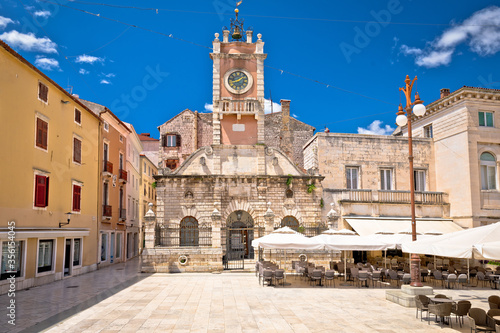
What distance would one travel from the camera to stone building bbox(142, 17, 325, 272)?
84.1 feet

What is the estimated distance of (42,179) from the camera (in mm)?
18109

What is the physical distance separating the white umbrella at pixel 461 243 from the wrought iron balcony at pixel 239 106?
17194 mm

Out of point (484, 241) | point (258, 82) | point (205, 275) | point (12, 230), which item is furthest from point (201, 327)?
point (258, 82)

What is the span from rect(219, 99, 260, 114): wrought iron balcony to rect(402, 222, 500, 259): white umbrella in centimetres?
1719

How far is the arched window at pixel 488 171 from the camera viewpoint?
2584 cm

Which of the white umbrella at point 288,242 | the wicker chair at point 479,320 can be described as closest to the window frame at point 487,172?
the white umbrella at point 288,242

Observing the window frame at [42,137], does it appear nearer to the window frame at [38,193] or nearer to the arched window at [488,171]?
the window frame at [38,193]

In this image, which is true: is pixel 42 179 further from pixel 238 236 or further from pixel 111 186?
pixel 238 236

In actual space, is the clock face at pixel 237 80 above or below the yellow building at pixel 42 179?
above

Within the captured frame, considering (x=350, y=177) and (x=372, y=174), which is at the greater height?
(x=372, y=174)

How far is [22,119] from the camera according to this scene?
16766mm

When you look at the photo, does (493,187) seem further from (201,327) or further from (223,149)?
(201,327)

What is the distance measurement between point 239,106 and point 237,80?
2.01 metres

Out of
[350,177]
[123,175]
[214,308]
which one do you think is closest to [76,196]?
[123,175]
